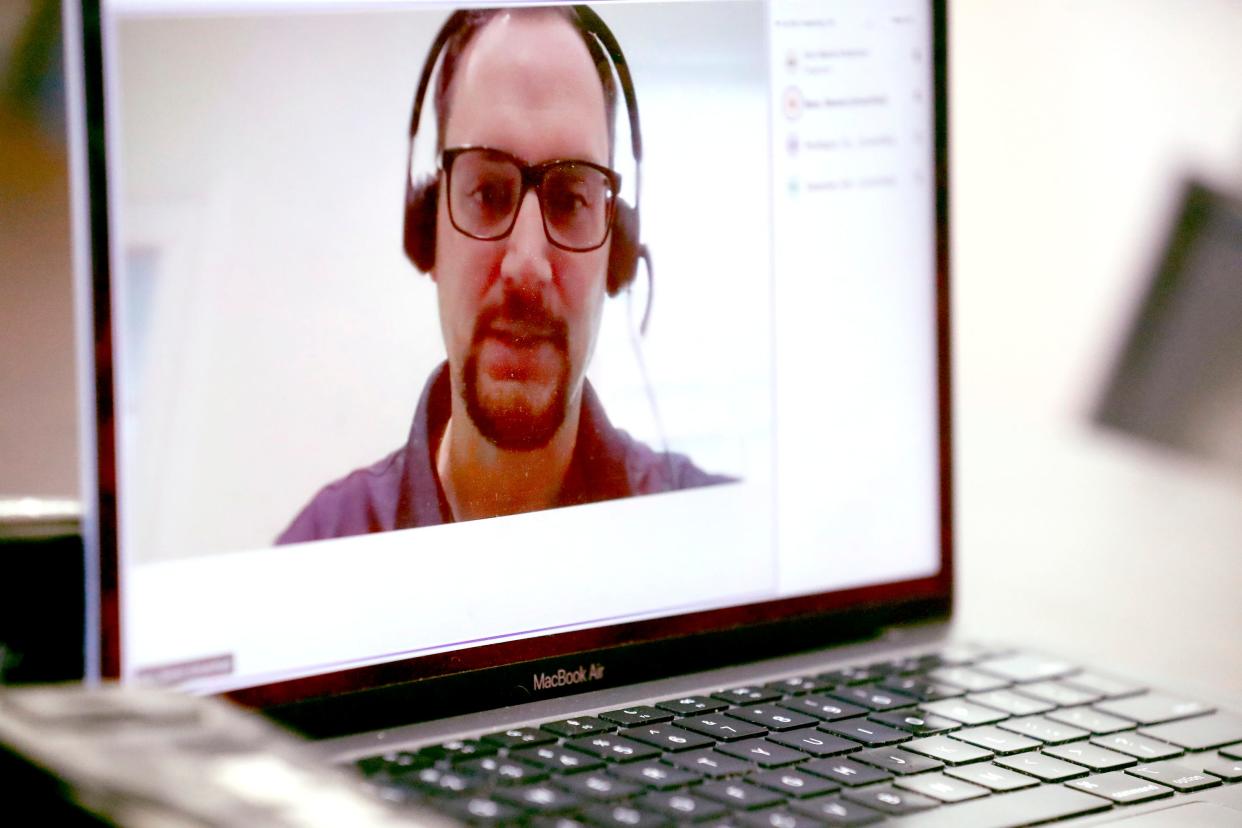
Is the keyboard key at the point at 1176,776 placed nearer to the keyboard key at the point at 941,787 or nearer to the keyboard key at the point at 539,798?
the keyboard key at the point at 941,787

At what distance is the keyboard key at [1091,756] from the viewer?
1.52ft

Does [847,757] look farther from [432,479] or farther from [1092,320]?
[1092,320]

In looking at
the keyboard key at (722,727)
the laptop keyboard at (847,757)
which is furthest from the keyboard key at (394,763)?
the keyboard key at (722,727)

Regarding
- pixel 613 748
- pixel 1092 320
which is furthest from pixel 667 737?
pixel 1092 320

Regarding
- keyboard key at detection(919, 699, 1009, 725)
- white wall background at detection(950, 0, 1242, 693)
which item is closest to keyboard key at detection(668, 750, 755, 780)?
keyboard key at detection(919, 699, 1009, 725)

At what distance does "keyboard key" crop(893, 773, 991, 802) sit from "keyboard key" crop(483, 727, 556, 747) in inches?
4.9

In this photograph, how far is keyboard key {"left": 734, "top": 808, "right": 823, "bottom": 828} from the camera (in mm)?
396

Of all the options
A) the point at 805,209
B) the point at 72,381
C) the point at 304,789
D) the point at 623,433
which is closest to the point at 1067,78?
the point at 805,209

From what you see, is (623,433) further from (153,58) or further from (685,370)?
(153,58)

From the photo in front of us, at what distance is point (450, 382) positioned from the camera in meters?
0.49

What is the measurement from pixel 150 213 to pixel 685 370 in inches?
8.5

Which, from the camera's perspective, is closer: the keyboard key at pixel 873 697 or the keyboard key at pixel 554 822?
the keyboard key at pixel 554 822


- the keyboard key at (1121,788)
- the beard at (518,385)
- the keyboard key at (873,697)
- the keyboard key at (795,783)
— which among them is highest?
the beard at (518,385)

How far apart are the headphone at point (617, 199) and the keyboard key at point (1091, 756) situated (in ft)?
0.74
